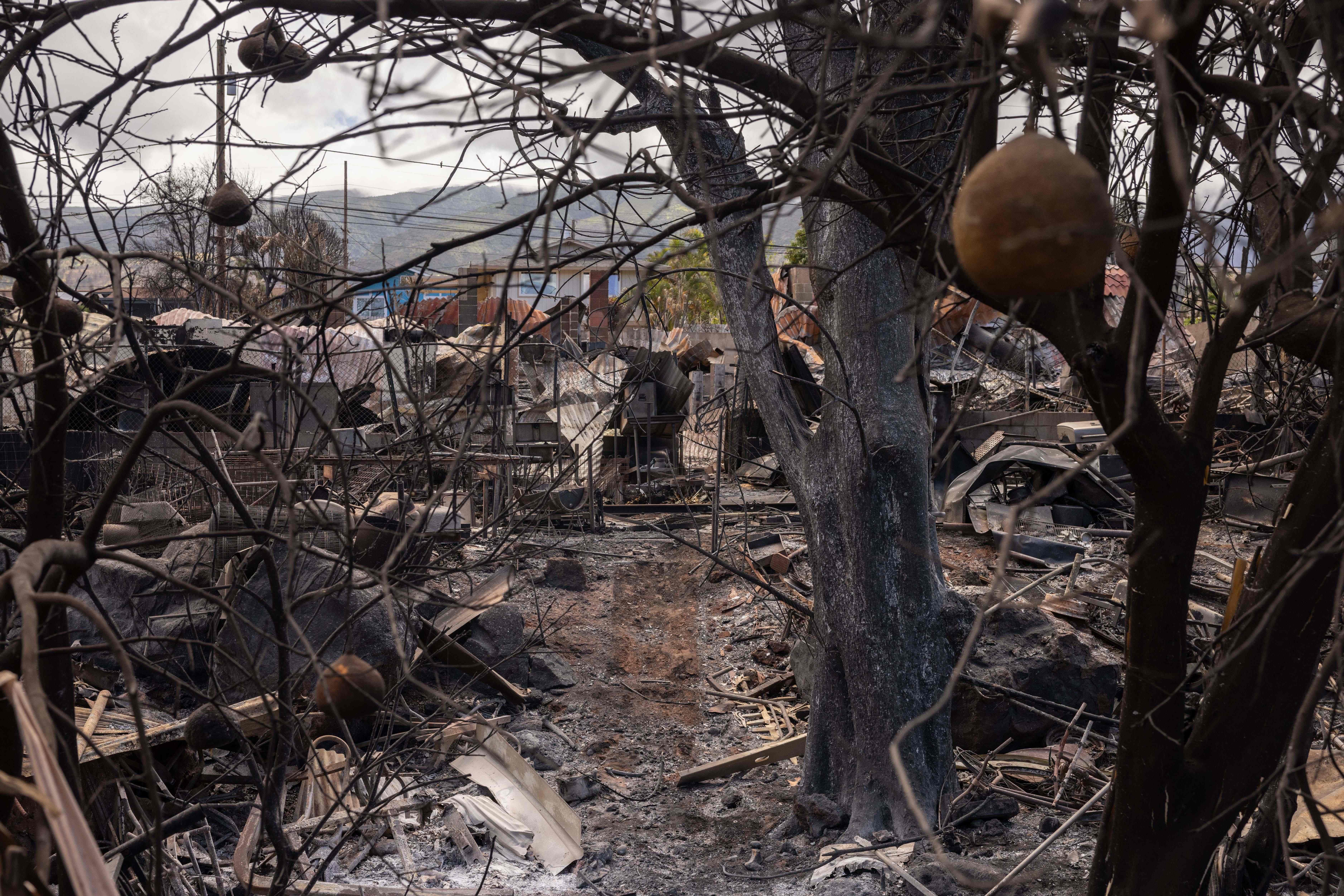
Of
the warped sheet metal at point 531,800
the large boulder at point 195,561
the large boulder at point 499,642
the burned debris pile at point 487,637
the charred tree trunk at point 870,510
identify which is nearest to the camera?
the burned debris pile at point 487,637

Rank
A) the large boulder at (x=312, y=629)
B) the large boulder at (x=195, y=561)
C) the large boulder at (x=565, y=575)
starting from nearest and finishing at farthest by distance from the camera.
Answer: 1. the large boulder at (x=312, y=629)
2. the large boulder at (x=195, y=561)
3. the large boulder at (x=565, y=575)

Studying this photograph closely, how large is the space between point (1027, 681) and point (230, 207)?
627cm

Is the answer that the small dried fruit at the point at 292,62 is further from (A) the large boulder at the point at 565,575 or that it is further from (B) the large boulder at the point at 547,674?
(A) the large boulder at the point at 565,575

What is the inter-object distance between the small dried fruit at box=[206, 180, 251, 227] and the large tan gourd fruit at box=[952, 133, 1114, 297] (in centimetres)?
234

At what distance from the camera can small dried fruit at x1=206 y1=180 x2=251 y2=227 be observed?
2.84m

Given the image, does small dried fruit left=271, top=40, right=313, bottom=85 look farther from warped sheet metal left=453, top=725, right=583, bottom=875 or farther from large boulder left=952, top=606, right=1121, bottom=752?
large boulder left=952, top=606, right=1121, bottom=752

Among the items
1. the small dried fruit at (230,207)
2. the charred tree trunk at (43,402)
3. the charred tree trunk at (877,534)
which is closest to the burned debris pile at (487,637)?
the charred tree trunk at (43,402)

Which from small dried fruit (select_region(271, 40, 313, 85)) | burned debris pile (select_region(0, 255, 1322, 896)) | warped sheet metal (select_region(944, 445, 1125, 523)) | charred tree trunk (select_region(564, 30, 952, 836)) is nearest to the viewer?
burned debris pile (select_region(0, 255, 1322, 896))

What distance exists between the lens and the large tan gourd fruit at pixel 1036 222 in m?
1.07

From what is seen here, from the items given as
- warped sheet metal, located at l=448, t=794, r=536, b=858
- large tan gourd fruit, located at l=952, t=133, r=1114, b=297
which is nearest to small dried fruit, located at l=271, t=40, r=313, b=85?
large tan gourd fruit, located at l=952, t=133, r=1114, b=297

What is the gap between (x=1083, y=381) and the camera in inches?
104

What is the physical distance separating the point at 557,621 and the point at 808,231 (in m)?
5.64

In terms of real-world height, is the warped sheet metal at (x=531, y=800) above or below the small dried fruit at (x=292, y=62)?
below

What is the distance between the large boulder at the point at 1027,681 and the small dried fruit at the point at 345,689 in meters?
5.71
